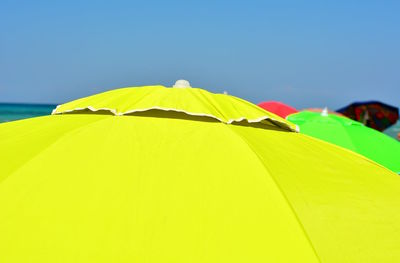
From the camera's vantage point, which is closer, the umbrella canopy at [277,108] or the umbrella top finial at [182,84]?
the umbrella top finial at [182,84]

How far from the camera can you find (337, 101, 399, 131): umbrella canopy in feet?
46.0

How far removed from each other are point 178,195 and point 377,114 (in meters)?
14.1

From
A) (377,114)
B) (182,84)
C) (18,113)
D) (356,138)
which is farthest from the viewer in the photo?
(18,113)

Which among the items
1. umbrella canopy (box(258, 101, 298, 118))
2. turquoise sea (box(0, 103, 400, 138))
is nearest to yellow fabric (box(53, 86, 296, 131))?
umbrella canopy (box(258, 101, 298, 118))

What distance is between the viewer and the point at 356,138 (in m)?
5.98

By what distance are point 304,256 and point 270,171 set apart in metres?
0.50

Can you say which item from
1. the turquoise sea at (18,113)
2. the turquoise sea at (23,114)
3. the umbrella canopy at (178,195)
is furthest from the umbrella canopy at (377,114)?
the turquoise sea at (18,113)

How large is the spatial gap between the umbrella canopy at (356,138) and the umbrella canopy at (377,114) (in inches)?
308

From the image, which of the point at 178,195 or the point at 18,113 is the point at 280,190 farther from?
the point at 18,113

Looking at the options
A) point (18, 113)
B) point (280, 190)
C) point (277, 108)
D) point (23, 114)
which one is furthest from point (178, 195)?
point (18, 113)

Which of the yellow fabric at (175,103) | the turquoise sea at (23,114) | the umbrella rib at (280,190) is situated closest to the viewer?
the umbrella rib at (280,190)

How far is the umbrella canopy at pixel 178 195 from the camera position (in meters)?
1.51

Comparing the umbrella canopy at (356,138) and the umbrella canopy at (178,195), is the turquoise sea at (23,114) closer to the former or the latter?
the umbrella canopy at (356,138)

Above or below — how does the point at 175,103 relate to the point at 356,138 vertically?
above
